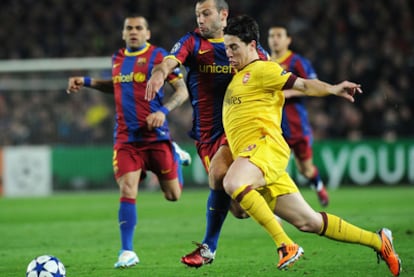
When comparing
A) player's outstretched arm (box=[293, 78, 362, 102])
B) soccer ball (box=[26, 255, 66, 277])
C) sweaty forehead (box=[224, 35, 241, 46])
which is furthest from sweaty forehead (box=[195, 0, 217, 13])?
soccer ball (box=[26, 255, 66, 277])

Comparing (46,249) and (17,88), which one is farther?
(17,88)

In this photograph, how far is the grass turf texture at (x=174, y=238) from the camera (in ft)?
25.6

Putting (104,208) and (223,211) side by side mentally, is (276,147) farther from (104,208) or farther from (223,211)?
(104,208)

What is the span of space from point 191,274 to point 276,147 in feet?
4.73

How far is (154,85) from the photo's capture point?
695 cm

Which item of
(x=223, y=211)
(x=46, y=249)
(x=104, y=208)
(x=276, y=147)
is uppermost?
(x=276, y=147)

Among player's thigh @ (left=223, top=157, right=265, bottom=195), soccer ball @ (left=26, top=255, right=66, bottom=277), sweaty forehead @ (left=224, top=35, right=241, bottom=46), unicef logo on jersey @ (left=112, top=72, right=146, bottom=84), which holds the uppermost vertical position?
sweaty forehead @ (left=224, top=35, right=241, bottom=46)

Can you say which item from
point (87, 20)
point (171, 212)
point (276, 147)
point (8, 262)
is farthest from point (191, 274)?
point (87, 20)

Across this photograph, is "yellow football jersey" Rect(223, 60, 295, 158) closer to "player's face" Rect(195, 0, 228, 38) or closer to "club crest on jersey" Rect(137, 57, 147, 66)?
"player's face" Rect(195, 0, 228, 38)

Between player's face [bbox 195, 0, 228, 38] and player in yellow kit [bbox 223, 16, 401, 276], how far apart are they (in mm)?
881

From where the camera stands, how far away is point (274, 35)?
12359 millimetres

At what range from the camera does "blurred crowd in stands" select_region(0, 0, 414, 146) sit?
65.7 ft

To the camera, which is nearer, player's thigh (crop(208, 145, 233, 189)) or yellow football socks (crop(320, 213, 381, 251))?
yellow football socks (crop(320, 213, 381, 251))

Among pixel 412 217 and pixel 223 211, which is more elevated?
pixel 223 211
